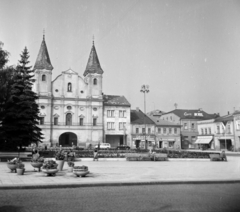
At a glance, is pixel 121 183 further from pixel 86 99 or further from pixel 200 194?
pixel 86 99

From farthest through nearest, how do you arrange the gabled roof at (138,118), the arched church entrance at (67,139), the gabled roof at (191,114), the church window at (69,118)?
1. the gabled roof at (191,114)
2. the gabled roof at (138,118)
3. the arched church entrance at (67,139)
4. the church window at (69,118)

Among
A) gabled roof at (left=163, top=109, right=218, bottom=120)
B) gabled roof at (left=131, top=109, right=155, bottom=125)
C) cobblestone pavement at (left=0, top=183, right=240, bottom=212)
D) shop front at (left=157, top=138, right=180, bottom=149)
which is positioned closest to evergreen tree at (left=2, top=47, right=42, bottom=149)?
cobblestone pavement at (left=0, top=183, right=240, bottom=212)

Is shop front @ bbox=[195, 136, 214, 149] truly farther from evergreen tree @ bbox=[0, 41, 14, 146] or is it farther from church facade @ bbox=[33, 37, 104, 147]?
evergreen tree @ bbox=[0, 41, 14, 146]

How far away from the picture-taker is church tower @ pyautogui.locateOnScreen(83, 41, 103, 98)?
5953 cm

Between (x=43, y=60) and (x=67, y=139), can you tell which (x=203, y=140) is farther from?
(x=43, y=60)

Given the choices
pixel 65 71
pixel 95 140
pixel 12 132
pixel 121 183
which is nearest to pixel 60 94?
pixel 65 71

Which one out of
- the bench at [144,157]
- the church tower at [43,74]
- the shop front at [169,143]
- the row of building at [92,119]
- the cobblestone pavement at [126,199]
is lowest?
the cobblestone pavement at [126,199]

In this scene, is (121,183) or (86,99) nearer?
(121,183)

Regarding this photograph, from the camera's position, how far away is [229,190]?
36.3 ft

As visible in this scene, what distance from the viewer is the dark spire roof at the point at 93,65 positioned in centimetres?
6041

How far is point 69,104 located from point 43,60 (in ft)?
35.0

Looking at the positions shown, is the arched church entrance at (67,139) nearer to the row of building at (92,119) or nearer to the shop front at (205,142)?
the row of building at (92,119)

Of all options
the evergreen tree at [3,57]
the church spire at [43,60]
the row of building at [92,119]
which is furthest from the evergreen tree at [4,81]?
the church spire at [43,60]

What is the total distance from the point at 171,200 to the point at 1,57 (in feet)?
67.1
